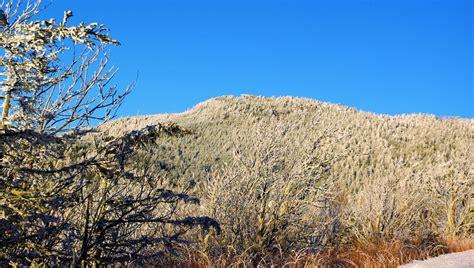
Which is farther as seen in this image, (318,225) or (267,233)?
(318,225)

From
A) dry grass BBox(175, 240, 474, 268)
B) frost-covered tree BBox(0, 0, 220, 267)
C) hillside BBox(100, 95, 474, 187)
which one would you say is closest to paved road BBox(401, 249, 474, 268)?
dry grass BBox(175, 240, 474, 268)

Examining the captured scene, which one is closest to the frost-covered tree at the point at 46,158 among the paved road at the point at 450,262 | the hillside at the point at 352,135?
the paved road at the point at 450,262

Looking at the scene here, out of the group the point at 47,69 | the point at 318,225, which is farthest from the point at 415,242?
the point at 47,69

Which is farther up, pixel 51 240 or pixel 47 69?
pixel 47 69

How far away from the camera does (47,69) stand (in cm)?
355

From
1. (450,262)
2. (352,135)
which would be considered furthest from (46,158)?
(352,135)

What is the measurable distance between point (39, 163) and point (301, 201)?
3.99 m

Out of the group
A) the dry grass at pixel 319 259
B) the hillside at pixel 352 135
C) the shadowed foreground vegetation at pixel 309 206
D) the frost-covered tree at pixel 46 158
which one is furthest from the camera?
the hillside at pixel 352 135

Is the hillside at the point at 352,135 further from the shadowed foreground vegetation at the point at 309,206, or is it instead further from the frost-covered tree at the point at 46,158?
the frost-covered tree at the point at 46,158

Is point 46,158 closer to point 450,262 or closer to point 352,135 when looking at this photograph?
point 450,262

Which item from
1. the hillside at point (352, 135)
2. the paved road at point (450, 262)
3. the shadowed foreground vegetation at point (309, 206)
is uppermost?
the hillside at point (352, 135)

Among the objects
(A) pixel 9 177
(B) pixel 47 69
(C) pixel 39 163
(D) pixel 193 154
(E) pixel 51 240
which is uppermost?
(D) pixel 193 154

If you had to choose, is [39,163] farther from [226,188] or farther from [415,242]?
[415,242]

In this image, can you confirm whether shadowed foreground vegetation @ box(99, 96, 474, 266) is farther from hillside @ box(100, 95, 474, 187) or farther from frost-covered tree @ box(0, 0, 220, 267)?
hillside @ box(100, 95, 474, 187)
